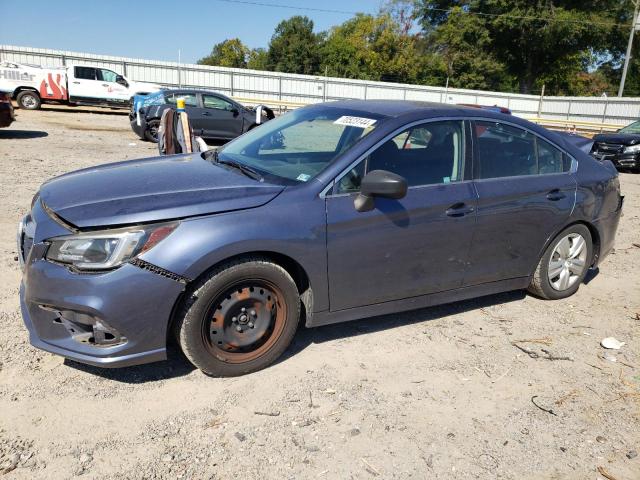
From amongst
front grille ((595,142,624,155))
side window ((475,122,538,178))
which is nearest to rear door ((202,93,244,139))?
front grille ((595,142,624,155))

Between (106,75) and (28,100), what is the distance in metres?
3.20

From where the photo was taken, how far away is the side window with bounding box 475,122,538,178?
158 inches

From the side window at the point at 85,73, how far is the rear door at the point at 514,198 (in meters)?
21.6

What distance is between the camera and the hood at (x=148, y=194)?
286cm

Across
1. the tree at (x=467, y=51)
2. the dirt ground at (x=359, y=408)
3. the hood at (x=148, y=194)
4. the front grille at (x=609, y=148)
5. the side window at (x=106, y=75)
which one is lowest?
the dirt ground at (x=359, y=408)

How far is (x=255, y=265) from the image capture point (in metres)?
3.06

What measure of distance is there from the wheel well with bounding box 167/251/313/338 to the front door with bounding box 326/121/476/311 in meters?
0.16

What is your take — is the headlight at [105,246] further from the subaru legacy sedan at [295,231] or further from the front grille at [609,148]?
the front grille at [609,148]

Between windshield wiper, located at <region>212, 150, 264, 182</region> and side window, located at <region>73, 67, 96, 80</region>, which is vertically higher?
side window, located at <region>73, 67, 96, 80</region>

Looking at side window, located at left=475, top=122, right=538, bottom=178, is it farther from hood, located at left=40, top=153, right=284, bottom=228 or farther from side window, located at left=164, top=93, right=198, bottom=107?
side window, located at left=164, top=93, right=198, bottom=107

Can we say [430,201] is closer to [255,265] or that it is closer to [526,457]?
[255,265]

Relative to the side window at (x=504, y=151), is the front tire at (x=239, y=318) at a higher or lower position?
lower

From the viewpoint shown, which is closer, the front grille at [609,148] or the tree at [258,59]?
the front grille at [609,148]

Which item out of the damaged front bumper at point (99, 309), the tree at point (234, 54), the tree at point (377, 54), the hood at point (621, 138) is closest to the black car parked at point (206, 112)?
the hood at point (621, 138)
